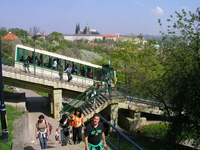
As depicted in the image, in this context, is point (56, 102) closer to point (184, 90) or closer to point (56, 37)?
point (184, 90)

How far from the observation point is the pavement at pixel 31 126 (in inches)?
313

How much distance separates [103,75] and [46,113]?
661cm

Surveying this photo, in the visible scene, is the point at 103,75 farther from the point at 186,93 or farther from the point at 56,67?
the point at 186,93

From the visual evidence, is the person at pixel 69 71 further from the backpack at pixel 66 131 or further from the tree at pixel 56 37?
the tree at pixel 56 37

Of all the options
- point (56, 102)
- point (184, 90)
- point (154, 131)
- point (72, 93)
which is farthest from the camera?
point (72, 93)

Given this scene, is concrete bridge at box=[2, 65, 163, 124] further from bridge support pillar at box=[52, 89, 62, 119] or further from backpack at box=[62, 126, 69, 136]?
backpack at box=[62, 126, 69, 136]

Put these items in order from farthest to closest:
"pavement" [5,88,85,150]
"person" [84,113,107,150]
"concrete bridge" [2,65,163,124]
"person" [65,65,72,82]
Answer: "person" [65,65,72,82], "concrete bridge" [2,65,163,124], "pavement" [5,88,85,150], "person" [84,113,107,150]

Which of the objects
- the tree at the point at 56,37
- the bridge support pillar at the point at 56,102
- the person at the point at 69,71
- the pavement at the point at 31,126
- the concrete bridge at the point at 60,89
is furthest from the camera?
the tree at the point at 56,37

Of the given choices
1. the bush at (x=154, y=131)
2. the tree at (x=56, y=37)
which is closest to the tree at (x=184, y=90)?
the bush at (x=154, y=131)

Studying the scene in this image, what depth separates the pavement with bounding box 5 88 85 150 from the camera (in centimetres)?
795

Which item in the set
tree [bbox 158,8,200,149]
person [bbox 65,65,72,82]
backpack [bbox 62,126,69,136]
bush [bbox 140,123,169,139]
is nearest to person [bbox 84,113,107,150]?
backpack [bbox 62,126,69,136]

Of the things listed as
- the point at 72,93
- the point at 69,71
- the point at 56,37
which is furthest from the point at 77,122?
the point at 56,37

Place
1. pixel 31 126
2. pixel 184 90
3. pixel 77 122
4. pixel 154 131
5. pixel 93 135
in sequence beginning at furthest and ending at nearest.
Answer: pixel 154 131, pixel 31 126, pixel 184 90, pixel 77 122, pixel 93 135

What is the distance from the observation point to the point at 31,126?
1555 centimetres
